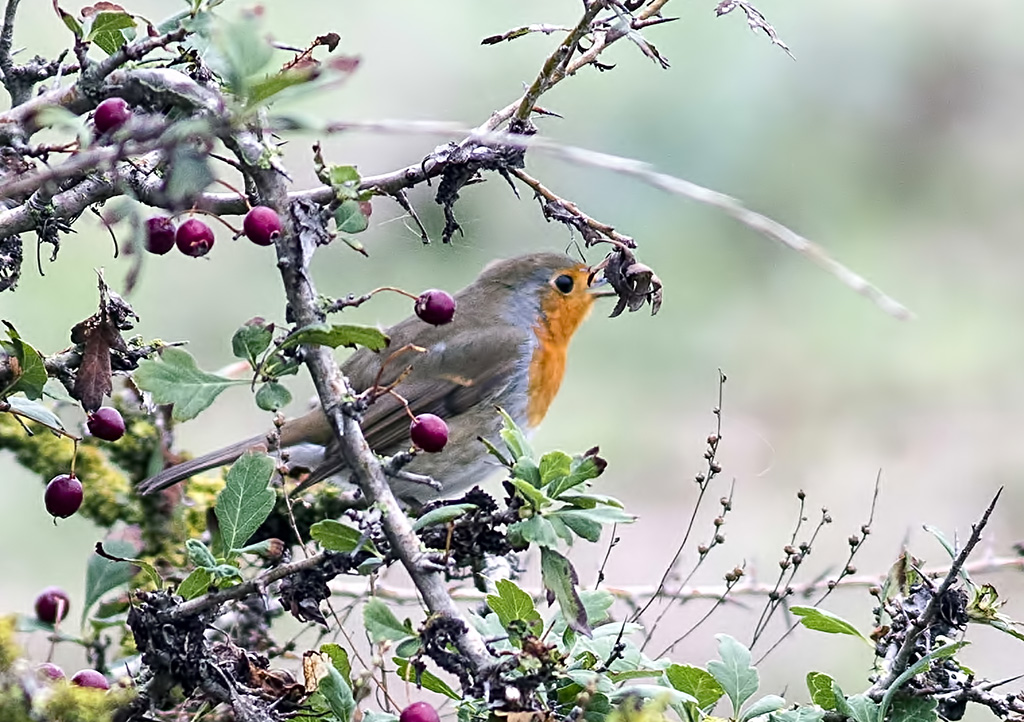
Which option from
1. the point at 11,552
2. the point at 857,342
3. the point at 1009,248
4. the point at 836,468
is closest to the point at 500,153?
the point at 11,552

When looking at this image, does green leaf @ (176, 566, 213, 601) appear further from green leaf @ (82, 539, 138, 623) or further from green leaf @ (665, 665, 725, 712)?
green leaf @ (665, 665, 725, 712)

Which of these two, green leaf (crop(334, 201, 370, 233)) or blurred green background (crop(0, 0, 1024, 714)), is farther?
blurred green background (crop(0, 0, 1024, 714))

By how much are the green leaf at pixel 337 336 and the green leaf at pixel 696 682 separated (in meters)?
0.35

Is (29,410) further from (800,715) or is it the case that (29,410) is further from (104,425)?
(800,715)

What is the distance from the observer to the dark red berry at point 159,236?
112 centimetres

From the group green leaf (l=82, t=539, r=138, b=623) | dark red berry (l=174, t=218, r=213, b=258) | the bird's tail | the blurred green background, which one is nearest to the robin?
the bird's tail

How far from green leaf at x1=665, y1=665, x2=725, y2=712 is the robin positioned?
3.29ft

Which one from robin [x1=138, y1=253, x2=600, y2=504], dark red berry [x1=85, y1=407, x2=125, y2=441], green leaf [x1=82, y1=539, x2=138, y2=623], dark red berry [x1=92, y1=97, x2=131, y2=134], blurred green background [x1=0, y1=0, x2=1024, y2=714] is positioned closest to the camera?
dark red berry [x1=92, y1=97, x2=131, y2=134]

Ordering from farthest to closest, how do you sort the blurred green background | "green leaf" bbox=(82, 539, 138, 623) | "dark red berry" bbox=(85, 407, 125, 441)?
the blurred green background → "green leaf" bbox=(82, 539, 138, 623) → "dark red berry" bbox=(85, 407, 125, 441)

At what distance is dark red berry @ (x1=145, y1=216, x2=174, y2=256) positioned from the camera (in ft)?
3.67

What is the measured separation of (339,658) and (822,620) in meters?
0.40

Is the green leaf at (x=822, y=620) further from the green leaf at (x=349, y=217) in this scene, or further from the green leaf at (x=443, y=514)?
the green leaf at (x=349, y=217)

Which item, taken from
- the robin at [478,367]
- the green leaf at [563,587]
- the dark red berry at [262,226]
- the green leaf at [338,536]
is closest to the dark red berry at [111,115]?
the dark red berry at [262,226]

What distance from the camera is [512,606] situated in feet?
3.20
